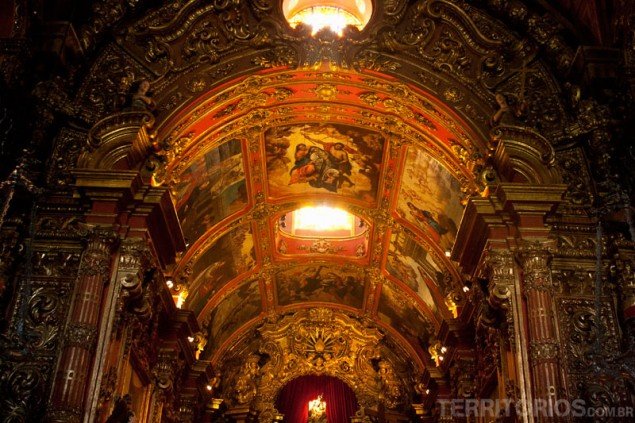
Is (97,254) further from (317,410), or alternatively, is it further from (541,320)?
(317,410)

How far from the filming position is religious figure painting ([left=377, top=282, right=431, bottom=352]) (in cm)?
1764

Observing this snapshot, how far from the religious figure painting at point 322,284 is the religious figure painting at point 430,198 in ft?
11.9

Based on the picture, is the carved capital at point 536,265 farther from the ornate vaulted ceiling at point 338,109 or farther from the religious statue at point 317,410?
the religious statue at point 317,410

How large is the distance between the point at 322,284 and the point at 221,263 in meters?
3.78


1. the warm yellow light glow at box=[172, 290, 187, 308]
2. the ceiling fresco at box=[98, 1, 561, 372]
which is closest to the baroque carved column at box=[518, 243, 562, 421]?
the ceiling fresco at box=[98, 1, 561, 372]

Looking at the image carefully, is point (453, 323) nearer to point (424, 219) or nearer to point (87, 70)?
point (424, 219)

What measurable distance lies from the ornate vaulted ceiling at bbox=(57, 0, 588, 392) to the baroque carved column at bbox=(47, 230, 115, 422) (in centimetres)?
162

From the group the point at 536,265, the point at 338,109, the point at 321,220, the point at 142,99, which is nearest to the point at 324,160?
the point at 338,109

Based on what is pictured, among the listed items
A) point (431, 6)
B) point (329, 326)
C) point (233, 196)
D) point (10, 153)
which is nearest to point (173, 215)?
point (10, 153)

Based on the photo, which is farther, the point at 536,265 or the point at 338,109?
the point at 338,109

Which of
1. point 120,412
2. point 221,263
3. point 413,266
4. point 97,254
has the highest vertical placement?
point 413,266

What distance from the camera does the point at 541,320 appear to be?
361 inches

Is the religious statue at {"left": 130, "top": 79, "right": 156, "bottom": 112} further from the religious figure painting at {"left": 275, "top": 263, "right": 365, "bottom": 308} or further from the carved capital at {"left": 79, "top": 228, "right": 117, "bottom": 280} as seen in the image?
the religious figure painting at {"left": 275, "top": 263, "right": 365, "bottom": 308}

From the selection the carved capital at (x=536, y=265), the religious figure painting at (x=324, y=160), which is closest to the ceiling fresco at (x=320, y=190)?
the religious figure painting at (x=324, y=160)
